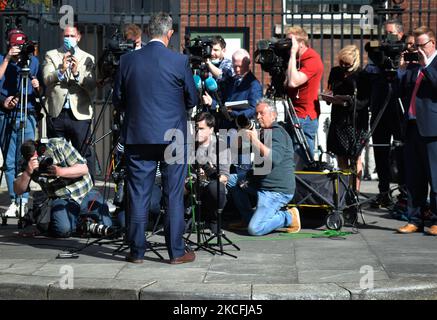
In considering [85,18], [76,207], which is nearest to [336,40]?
[85,18]

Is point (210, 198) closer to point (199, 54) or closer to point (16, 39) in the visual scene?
point (199, 54)

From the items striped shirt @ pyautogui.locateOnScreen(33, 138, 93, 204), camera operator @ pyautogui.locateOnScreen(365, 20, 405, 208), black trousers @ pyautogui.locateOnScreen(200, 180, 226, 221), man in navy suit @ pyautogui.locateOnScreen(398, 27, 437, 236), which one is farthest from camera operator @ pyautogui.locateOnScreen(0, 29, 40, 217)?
man in navy suit @ pyautogui.locateOnScreen(398, 27, 437, 236)

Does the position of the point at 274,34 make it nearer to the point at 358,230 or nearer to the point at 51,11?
the point at 51,11

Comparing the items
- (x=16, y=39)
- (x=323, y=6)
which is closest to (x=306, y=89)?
(x=16, y=39)

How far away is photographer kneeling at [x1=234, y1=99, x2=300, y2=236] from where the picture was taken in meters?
10.4

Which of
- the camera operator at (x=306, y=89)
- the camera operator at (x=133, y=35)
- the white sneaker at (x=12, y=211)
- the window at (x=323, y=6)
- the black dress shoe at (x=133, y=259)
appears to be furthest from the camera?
the window at (x=323, y=6)

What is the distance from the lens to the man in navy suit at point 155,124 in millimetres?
8555

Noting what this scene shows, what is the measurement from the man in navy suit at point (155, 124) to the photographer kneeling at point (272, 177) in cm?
171

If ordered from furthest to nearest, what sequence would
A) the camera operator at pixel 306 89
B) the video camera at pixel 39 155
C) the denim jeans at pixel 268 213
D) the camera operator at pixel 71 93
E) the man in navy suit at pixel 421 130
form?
1. the camera operator at pixel 71 93
2. the camera operator at pixel 306 89
3. the denim jeans at pixel 268 213
4. the man in navy suit at pixel 421 130
5. the video camera at pixel 39 155

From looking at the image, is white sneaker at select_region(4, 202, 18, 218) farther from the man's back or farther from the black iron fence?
the man's back

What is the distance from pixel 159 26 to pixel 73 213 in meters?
2.62

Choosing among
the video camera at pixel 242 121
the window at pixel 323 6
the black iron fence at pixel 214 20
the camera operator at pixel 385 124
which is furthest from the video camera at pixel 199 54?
the window at pixel 323 6

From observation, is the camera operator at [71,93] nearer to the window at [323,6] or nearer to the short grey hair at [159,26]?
the short grey hair at [159,26]

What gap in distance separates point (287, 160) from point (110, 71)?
82.8 inches
